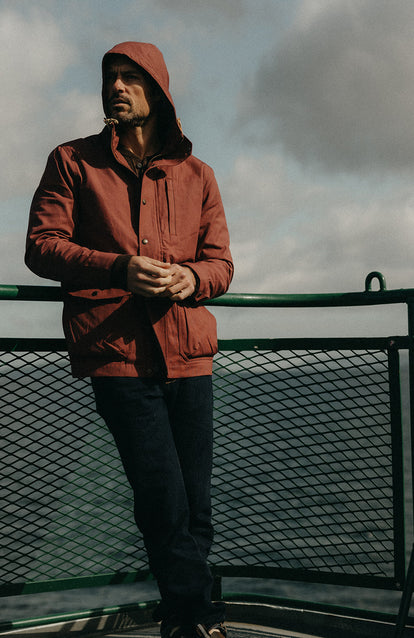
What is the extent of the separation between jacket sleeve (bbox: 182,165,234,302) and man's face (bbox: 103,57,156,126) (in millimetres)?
331

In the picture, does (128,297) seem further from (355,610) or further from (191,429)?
(355,610)

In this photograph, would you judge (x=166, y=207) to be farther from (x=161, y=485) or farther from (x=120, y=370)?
(x=161, y=485)

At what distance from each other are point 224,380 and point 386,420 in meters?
0.73

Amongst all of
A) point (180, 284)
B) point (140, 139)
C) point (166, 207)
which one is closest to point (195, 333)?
point (180, 284)

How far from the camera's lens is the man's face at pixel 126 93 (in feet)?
7.77

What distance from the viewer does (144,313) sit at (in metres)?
2.21

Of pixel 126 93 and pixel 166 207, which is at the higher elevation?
pixel 126 93

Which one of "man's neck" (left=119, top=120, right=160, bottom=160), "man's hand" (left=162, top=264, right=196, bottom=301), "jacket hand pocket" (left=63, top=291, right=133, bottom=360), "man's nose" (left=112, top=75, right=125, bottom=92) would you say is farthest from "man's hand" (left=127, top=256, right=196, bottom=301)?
"man's nose" (left=112, top=75, right=125, bottom=92)

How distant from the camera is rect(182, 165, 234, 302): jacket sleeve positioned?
2.36 metres

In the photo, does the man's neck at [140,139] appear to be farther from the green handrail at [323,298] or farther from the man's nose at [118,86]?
the green handrail at [323,298]

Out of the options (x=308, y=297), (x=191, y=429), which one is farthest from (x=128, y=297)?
(x=308, y=297)

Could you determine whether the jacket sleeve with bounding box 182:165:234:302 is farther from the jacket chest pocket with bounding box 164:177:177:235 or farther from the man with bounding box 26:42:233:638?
the jacket chest pocket with bounding box 164:177:177:235

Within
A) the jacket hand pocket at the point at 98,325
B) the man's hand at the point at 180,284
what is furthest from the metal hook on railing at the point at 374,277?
the jacket hand pocket at the point at 98,325

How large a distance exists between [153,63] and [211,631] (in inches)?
79.9
